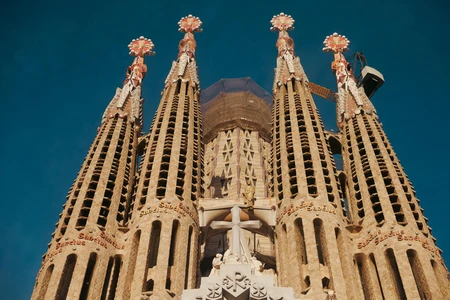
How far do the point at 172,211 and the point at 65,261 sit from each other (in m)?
5.36

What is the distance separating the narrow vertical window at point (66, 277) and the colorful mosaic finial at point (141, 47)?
73.1 ft

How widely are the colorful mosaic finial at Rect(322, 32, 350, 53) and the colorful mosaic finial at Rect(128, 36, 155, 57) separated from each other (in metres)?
11.9

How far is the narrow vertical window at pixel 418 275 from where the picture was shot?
85.7 feet

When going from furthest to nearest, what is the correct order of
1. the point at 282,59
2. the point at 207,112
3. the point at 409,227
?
the point at 207,112 → the point at 282,59 → the point at 409,227

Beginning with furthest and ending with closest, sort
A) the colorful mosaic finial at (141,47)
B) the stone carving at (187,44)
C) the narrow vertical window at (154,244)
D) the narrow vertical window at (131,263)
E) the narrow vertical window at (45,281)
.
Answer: the colorful mosaic finial at (141,47)
the stone carving at (187,44)
the narrow vertical window at (154,244)
the narrow vertical window at (131,263)
the narrow vertical window at (45,281)

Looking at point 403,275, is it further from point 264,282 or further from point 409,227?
point 264,282

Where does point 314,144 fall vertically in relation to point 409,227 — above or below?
above

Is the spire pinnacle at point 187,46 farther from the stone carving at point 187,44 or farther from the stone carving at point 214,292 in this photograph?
the stone carving at point 214,292

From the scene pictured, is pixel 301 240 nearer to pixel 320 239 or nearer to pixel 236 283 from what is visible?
pixel 320 239

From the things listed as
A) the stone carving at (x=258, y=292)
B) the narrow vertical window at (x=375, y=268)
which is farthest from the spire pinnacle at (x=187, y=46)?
the stone carving at (x=258, y=292)

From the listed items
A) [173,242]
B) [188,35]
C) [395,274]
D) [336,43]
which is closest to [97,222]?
[173,242]

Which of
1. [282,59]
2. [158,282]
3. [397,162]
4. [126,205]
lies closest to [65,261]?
[158,282]

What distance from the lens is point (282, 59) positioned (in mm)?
45469

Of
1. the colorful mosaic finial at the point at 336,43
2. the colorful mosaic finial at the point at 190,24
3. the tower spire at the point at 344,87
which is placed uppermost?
the colorful mosaic finial at the point at 190,24
